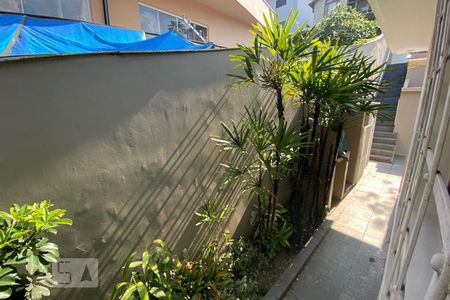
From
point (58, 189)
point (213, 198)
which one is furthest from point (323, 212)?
point (58, 189)

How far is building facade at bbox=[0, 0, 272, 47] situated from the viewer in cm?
369

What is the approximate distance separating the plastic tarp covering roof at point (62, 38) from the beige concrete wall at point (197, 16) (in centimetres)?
126

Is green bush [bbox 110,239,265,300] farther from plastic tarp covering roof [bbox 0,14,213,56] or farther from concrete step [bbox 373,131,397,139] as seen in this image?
concrete step [bbox 373,131,397,139]

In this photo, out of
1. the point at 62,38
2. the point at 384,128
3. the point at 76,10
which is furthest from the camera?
the point at 384,128

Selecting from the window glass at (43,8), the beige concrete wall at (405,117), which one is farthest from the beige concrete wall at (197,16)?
the beige concrete wall at (405,117)

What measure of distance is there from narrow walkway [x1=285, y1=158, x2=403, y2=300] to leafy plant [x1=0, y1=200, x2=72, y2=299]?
2.39 m

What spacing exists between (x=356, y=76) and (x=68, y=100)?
93.9 inches

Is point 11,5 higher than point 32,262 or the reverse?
higher

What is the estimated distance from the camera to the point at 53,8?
3.67m

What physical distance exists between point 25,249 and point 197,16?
6.94 m

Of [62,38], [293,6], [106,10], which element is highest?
[293,6]

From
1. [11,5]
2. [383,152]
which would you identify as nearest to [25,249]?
[11,5]

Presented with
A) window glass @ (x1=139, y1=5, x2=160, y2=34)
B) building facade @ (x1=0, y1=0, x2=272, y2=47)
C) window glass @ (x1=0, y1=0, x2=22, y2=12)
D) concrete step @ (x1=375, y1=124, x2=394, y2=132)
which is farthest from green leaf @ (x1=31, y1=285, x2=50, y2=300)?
concrete step @ (x1=375, y1=124, x2=394, y2=132)

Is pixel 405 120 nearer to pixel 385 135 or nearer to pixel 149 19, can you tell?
pixel 385 135
